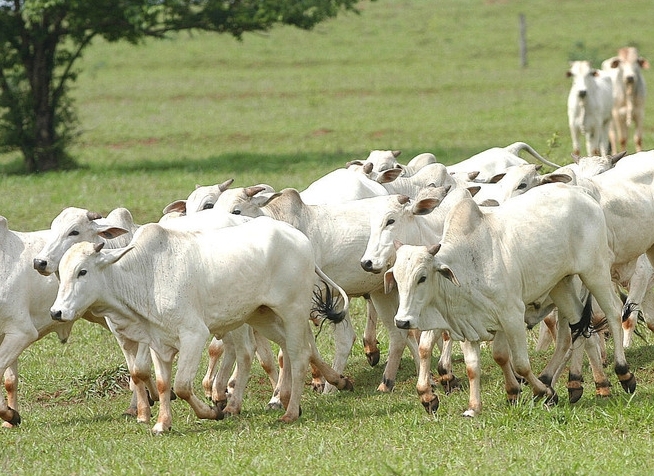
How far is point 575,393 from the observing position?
8.14m

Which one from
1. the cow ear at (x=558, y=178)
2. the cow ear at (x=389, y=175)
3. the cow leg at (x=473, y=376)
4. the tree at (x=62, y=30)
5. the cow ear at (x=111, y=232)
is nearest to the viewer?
the cow leg at (x=473, y=376)

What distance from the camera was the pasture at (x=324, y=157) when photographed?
271 inches

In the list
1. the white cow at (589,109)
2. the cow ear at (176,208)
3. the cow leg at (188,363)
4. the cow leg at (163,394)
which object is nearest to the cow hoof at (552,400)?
the cow leg at (188,363)

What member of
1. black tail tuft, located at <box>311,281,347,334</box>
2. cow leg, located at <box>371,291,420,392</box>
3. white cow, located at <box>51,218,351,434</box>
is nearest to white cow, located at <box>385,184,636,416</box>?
white cow, located at <box>51,218,351,434</box>

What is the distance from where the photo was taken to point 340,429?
7.61m

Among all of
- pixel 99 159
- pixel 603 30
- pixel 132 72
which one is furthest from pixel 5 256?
pixel 603 30

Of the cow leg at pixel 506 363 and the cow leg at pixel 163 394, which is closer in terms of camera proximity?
the cow leg at pixel 163 394

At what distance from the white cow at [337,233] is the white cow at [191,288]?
37.5 inches

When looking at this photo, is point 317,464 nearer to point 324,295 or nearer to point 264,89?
point 324,295

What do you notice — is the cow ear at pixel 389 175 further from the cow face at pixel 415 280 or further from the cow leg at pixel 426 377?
the cow face at pixel 415 280

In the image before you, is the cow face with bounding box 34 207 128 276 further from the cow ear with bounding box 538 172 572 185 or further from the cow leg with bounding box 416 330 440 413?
the cow ear with bounding box 538 172 572 185

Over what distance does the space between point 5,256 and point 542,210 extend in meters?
3.55

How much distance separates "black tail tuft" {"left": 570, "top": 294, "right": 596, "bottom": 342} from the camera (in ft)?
27.3

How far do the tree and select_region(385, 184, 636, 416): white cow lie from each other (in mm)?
12672
